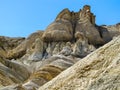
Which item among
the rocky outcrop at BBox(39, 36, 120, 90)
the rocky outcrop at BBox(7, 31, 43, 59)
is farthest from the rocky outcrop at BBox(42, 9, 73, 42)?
the rocky outcrop at BBox(39, 36, 120, 90)

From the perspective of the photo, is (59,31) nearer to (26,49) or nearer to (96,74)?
(26,49)

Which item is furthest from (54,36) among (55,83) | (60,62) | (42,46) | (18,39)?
(55,83)

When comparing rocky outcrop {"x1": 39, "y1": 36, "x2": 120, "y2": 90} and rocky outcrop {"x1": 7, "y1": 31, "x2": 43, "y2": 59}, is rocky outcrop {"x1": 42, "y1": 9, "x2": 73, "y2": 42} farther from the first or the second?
rocky outcrop {"x1": 39, "y1": 36, "x2": 120, "y2": 90}

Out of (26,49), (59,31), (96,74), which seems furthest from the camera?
(26,49)

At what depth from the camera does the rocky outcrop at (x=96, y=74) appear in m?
4.88

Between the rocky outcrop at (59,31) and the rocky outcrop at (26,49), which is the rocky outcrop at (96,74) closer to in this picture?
the rocky outcrop at (26,49)

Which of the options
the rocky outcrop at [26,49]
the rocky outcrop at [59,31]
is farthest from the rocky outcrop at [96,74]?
the rocky outcrop at [59,31]

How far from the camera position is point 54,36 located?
56531 mm

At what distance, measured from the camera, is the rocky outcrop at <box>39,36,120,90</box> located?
16.0 ft

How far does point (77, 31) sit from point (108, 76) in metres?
52.4

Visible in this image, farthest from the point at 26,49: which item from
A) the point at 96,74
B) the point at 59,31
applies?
the point at 96,74

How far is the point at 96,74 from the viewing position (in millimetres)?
5156

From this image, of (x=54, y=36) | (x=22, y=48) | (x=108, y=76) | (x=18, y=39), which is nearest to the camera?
(x=108, y=76)

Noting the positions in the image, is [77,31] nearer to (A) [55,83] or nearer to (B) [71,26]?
(B) [71,26]
